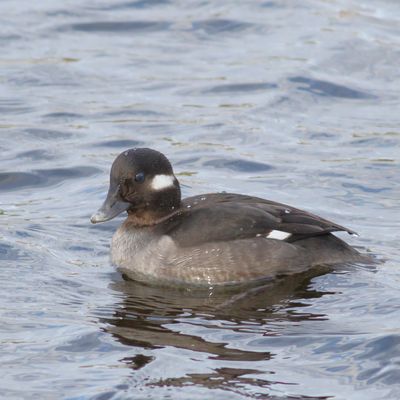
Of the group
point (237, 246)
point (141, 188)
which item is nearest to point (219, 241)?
point (237, 246)

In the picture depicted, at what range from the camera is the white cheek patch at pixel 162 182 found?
1039cm

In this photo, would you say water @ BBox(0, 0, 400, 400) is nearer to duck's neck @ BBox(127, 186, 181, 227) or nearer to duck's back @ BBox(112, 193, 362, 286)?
duck's back @ BBox(112, 193, 362, 286)

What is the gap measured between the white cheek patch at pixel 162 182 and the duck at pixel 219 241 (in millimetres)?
17

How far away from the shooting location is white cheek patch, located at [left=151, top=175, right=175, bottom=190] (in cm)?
1039

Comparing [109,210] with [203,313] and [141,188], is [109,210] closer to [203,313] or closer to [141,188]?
[141,188]

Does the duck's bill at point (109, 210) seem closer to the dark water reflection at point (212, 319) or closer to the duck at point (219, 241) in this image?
the duck at point (219, 241)

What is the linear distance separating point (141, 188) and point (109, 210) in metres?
0.34

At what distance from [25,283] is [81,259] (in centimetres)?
80

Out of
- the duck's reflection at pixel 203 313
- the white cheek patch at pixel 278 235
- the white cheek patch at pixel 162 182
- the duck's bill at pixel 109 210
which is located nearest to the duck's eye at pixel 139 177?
the white cheek patch at pixel 162 182

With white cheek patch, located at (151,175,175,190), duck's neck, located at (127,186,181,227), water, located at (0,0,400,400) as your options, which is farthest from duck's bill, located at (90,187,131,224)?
water, located at (0,0,400,400)

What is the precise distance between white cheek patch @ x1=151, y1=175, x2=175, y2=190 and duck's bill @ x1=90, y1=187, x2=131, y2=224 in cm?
30

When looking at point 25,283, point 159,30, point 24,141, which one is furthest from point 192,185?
point 159,30

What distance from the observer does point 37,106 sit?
1548 centimetres

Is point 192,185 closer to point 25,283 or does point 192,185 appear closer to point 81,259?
point 81,259
